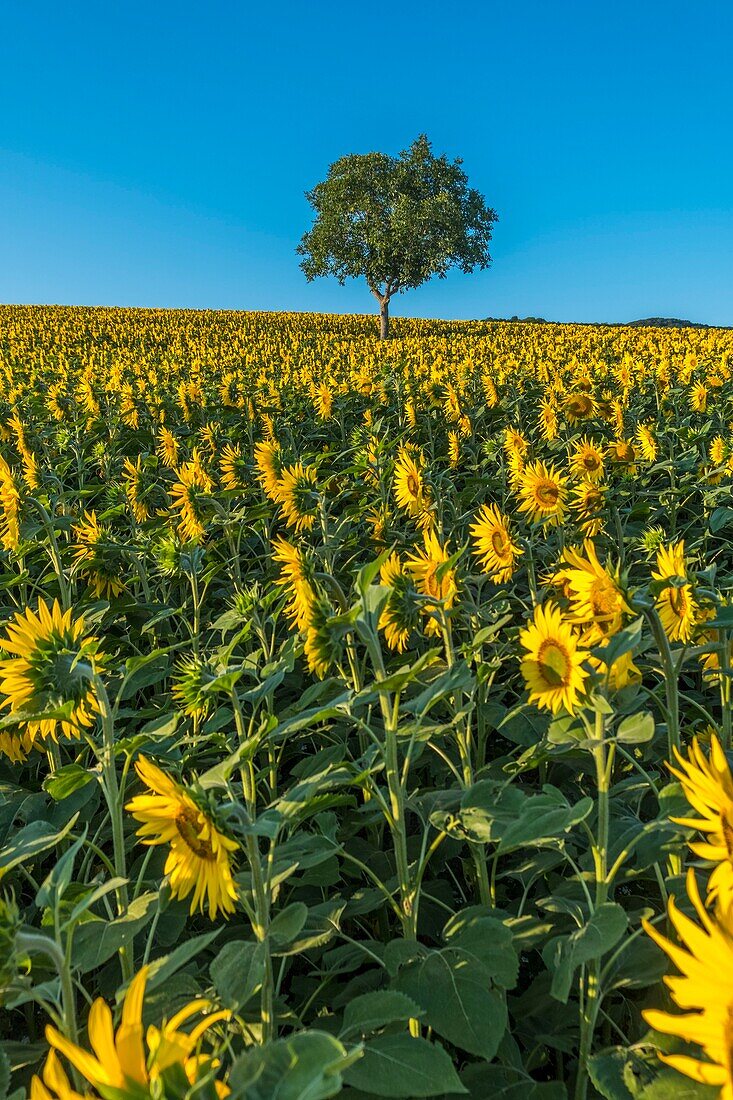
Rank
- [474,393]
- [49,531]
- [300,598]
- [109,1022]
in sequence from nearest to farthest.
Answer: [109,1022], [300,598], [49,531], [474,393]

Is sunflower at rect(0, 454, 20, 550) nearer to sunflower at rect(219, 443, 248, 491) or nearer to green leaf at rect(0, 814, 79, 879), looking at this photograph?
sunflower at rect(219, 443, 248, 491)

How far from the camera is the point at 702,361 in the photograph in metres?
13.0

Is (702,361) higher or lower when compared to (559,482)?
higher

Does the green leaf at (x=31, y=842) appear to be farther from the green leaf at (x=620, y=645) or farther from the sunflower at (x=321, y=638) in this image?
the green leaf at (x=620, y=645)

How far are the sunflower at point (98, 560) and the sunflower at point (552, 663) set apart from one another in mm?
2090

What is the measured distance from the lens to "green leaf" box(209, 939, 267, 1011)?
1.18m

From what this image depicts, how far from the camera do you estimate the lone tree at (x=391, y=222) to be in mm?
38344

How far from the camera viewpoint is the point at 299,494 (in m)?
3.60

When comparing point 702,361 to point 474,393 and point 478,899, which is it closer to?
point 474,393

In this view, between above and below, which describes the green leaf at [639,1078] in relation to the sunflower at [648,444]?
below

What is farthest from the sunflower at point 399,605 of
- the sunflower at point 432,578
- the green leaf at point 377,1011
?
the green leaf at point 377,1011

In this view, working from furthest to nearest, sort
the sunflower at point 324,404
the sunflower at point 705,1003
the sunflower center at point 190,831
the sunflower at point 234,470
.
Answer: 1. the sunflower at point 324,404
2. the sunflower at point 234,470
3. the sunflower center at point 190,831
4. the sunflower at point 705,1003

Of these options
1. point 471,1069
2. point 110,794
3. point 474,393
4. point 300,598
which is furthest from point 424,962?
point 474,393

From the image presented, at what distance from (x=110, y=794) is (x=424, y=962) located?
0.73 m
